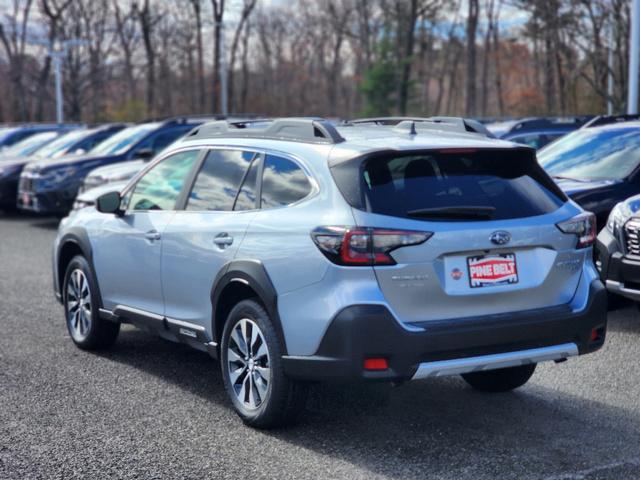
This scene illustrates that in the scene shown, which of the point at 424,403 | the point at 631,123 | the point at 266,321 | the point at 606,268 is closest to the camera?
the point at 266,321

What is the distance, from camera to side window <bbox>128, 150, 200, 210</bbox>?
246 inches

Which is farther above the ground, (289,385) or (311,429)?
(289,385)

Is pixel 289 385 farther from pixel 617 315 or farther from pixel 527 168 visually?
pixel 617 315

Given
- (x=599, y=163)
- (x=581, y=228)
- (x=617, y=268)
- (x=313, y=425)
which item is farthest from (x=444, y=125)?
(x=599, y=163)

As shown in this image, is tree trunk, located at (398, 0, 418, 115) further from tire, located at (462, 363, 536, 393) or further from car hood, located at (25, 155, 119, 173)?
tire, located at (462, 363, 536, 393)

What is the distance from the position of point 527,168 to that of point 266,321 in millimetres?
1665

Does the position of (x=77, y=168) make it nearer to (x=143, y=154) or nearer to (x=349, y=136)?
(x=143, y=154)

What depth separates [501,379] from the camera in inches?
235

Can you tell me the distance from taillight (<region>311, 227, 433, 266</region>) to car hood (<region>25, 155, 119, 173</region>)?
1310cm

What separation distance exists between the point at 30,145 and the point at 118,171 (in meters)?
8.23

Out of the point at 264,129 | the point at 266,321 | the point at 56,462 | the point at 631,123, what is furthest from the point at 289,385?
the point at 631,123

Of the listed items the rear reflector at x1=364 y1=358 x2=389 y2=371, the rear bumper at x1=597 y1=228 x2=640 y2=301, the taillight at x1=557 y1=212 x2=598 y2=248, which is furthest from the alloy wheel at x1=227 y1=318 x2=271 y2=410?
the rear bumper at x1=597 y1=228 x2=640 y2=301

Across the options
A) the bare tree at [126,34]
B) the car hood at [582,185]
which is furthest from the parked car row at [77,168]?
the bare tree at [126,34]

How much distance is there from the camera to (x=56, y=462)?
187 inches
